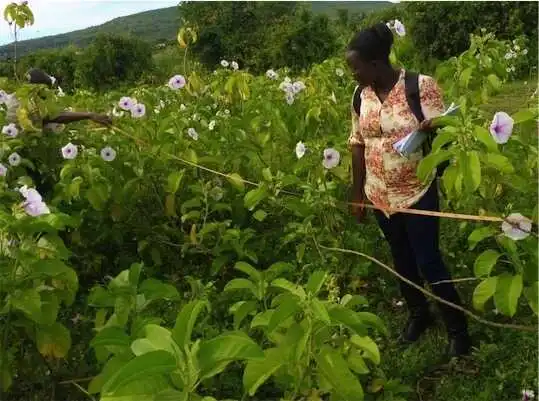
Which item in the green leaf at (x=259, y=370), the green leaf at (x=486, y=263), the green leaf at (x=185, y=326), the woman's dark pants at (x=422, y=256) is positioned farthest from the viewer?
the woman's dark pants at (x=422, y=256)

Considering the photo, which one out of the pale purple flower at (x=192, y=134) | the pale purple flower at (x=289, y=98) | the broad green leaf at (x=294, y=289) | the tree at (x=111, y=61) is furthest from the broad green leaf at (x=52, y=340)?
the tree at (x=111, y=61)

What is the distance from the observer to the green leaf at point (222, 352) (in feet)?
3.88

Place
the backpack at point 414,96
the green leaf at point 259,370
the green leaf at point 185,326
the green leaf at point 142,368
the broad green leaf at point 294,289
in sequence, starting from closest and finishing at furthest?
the green leaf at point 142,368 < the green leaf at point 185,326 < the green leaf at point 259,370 < the broad green leaf at point 294,289 < the backpack at point 414,96

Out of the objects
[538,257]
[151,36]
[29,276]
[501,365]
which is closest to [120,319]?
[29,276]

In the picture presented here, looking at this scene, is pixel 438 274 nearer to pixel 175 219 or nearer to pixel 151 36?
pixel 175 219

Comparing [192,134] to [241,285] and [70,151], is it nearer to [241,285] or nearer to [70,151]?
[70,151]

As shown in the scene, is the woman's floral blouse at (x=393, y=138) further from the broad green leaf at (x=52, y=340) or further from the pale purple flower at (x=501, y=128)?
the broad green leaf at (x=52, y=340)

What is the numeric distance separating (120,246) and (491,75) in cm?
196

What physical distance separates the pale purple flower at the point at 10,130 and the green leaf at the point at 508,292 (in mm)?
Result: 2215

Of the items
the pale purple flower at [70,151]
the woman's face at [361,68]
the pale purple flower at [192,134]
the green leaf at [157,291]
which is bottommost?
the green leaf at [157,291]

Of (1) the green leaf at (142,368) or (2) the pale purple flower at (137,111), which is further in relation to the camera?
(2) the pale purple flower at (137,111)

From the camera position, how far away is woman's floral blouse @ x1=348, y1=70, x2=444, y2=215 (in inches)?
87.9

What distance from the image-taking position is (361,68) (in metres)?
2.26

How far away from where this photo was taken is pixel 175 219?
3475 millimetres
